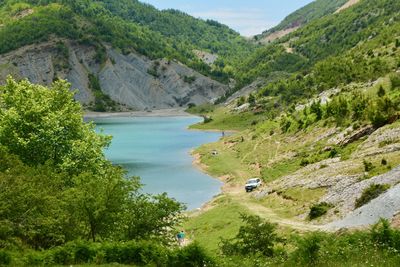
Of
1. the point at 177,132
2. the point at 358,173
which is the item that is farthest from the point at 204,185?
the point at 177,132

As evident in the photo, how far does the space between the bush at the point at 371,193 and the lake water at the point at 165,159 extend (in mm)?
27134

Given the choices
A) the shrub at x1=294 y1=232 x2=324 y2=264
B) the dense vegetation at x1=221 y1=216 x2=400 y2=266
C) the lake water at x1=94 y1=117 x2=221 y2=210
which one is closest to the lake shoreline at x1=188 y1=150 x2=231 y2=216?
the lake water at x1=94 y1=117 x2=221 y2=210

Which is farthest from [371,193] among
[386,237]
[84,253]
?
[84,253]

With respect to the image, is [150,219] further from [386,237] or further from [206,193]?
[206,193]

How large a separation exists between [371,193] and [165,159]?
237 feet

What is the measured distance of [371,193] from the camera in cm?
4034

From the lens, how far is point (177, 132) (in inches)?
6777

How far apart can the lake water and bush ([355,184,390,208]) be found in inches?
1068

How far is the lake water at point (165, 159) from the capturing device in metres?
75.1

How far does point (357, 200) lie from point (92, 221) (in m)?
22.3

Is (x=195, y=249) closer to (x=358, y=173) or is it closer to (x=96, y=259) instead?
(x=96, y=259)

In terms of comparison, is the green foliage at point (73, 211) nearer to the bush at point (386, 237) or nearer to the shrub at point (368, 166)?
the bush at point (386, 237)

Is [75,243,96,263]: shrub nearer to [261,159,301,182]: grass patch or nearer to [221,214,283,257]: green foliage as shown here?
[221,214,283,257]: green foliage

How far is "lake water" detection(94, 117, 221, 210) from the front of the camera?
246 feet
